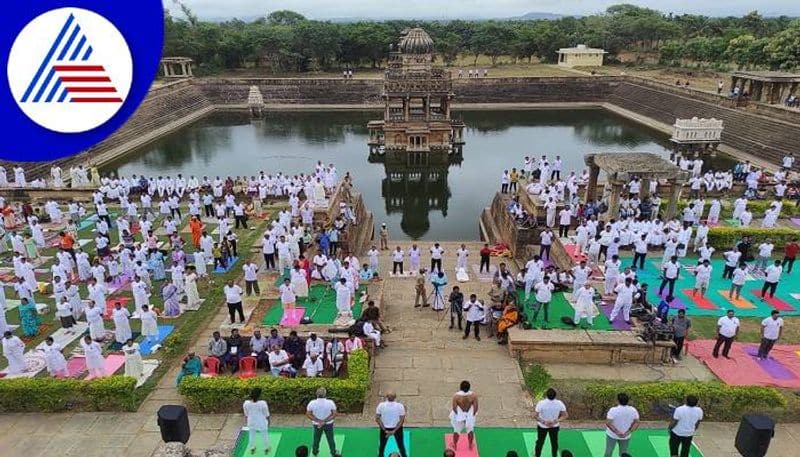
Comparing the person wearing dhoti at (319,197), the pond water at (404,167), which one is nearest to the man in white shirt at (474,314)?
the person wearing dhoti at (319,197)

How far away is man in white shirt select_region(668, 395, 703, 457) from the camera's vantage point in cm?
710

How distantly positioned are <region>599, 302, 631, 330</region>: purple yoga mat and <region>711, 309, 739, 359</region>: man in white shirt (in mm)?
1717

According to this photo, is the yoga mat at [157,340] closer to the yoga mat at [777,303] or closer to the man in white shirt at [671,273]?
the man in white shirt at [671,273]

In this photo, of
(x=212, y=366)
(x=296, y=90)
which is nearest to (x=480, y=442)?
(x=212, y=366)

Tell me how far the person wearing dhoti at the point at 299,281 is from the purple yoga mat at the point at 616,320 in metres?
7.25

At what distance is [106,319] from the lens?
12.7 meters

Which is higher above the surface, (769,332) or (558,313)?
(769,332)

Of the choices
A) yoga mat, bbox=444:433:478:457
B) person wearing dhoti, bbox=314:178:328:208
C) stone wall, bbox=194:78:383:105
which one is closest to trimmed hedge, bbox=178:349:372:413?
yoga mat, bbox=444:433:478:457

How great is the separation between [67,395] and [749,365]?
41.3ft

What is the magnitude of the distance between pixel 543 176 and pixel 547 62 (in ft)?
195

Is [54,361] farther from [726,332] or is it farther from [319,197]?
[726,332]

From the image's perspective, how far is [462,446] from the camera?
8234mm

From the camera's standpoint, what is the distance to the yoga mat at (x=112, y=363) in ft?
34.3

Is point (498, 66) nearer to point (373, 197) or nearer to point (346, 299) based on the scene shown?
point (373, 197)
